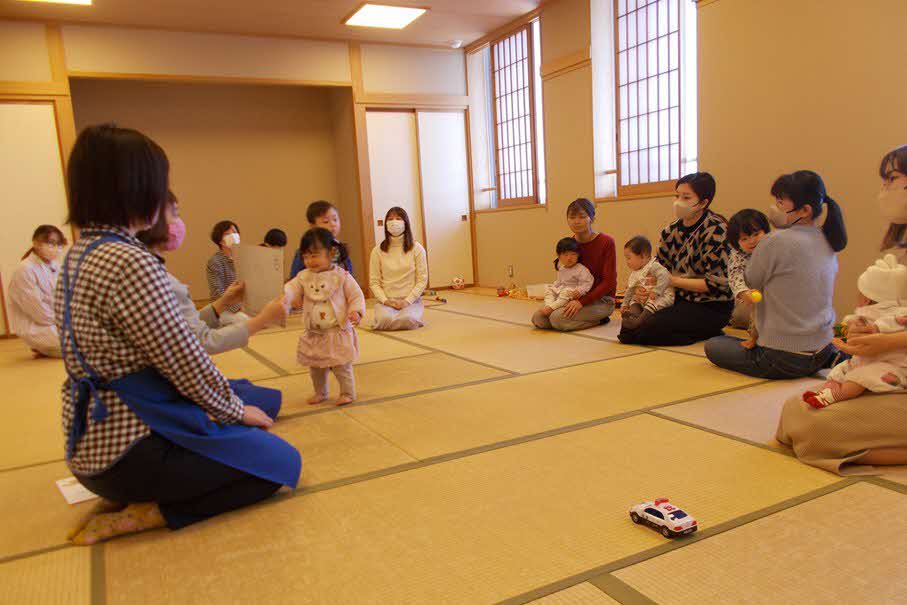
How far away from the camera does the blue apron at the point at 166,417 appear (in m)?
1.56

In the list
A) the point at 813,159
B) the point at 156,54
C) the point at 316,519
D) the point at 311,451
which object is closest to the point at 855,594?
the point at 316,519

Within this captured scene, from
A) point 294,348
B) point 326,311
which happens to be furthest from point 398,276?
point 326,311

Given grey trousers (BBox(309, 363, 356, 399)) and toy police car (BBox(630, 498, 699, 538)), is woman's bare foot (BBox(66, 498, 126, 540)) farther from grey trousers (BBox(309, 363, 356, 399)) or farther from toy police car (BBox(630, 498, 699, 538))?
toy police car (BBox(630, 498, 699, 538))

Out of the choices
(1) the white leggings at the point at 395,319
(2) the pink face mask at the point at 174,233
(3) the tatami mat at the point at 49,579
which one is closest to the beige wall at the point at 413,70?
(1) the white leggings at the point at 395,319

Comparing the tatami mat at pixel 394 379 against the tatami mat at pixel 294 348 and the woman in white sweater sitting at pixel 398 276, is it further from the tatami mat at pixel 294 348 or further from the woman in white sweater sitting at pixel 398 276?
the woman in white sweater sitting at pixel 398 276

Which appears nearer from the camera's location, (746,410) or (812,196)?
A: (746,410)

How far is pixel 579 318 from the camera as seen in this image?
4.41 m

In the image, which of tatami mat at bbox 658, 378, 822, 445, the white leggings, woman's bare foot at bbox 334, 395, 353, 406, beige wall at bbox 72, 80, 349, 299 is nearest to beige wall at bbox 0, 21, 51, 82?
beige wall at bbox 72, 80, 349, 299

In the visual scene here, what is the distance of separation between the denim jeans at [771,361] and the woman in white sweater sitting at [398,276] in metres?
2.51

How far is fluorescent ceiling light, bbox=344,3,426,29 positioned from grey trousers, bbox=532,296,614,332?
3.31 metres

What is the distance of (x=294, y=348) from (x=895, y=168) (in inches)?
138

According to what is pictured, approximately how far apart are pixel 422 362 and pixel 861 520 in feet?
7.90

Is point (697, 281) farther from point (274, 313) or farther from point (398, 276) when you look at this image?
point (274, 313)

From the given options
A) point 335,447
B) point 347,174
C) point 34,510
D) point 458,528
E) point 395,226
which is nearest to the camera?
point 458,528
